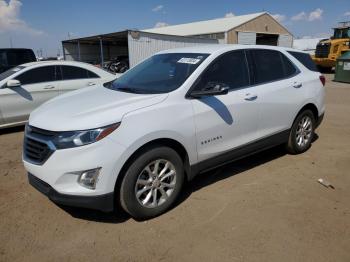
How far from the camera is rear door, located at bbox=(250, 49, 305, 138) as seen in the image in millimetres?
4406

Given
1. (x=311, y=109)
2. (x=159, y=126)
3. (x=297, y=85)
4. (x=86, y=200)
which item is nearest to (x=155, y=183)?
(x=159, y=126)

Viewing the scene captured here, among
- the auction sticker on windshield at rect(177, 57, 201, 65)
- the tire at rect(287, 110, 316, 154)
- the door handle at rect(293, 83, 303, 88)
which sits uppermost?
the auction sticker on windshield at rect(177, 57, 201, 65)

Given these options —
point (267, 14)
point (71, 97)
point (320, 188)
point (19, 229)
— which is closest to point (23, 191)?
point (19, 229)

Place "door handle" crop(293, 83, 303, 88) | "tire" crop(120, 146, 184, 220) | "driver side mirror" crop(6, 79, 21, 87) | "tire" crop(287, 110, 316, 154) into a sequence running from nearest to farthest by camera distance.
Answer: "tire" crop(120, 146, 184, 220)
"door handle" crop(293, 83, 303, 88)
"tire" crop(287, 110, 316, 154)
"driver side mirror" crop(6, 79, 21, 87)

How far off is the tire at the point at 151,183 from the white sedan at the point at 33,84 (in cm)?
485

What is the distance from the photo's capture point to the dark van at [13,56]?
11867 mm

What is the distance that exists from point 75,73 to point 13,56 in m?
5.58

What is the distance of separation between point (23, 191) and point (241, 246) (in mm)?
2788

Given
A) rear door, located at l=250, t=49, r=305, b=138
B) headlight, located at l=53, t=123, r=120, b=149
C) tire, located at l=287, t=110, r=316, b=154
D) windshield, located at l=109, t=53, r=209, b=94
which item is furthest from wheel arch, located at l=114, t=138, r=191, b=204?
tire, located at l=287, t=110, r=316, b=154

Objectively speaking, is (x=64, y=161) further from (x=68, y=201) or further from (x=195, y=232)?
(x=195, y=232)

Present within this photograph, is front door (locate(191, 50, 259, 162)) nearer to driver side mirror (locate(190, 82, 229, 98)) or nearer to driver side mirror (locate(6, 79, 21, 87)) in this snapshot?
driver side mirror (locate(190, 82, 229, 98))

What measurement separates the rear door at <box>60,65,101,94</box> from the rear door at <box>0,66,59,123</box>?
20 centimetres

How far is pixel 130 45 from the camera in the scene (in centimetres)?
2044

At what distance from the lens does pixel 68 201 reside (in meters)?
3.07
